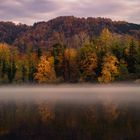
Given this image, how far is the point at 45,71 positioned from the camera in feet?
395

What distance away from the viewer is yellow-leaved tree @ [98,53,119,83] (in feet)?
347

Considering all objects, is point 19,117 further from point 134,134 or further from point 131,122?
point 134,134

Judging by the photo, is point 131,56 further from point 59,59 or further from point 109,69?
point 59,59

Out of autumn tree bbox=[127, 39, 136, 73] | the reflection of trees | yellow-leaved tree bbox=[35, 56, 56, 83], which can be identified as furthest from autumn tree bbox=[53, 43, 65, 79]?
the reflection of trees

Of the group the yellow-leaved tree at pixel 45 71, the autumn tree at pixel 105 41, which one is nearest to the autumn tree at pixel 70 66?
the yellow-leaved tree at pixel 45 71

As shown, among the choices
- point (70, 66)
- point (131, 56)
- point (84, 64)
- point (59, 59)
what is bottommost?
point (70, 66)

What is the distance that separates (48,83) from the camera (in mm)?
118375

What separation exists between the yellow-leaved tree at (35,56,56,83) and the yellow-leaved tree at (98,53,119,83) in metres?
17.3

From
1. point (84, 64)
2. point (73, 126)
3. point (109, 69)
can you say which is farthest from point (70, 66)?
point (73, 126)

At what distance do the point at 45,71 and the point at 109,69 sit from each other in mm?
22609

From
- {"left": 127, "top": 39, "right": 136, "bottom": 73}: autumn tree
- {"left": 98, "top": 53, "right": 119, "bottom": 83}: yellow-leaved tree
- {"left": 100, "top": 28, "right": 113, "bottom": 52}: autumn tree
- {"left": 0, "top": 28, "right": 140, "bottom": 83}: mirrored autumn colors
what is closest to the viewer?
{"left": 98, "top": 53, "right": 119, "bottom": 83}: yellow-leaved tree

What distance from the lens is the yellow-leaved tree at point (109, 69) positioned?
105625 millimetres

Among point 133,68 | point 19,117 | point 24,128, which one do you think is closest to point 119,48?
point 133,68

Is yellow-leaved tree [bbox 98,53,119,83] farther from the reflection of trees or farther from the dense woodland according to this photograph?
the reflection of trees
